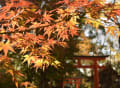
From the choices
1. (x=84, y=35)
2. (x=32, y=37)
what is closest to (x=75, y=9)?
(x=32, y=37)

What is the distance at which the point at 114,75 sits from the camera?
1145 cm

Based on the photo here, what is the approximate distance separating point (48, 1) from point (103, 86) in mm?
7616

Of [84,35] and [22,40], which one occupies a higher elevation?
[22,40]

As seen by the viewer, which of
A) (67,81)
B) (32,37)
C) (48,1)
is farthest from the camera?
(67,81)

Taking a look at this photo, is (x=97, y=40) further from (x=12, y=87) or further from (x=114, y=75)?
(x=12, y=87)

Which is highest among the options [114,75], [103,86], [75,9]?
[75,9]

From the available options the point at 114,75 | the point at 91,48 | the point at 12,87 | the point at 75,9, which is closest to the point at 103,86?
the point at 114,75

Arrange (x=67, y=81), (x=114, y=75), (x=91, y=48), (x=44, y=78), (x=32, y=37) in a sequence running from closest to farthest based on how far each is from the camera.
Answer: (x=32, y=37) < (x=44, y=78) < (x=67, y=81) < (x=114, y=75) < (x=91, y=48)

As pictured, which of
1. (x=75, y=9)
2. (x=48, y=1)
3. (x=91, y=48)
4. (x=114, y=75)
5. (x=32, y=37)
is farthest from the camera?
(x=91, y=48)

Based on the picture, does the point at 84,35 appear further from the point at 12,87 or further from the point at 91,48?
the point at 12,87

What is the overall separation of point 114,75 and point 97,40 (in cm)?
992

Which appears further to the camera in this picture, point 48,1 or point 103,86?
point 103,86

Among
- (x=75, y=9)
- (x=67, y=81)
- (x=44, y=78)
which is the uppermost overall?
(x=75, y=9)

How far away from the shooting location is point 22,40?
2.63 metres
